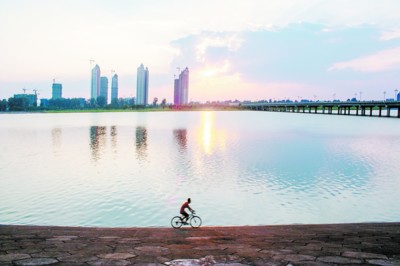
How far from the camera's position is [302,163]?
42.5 meters

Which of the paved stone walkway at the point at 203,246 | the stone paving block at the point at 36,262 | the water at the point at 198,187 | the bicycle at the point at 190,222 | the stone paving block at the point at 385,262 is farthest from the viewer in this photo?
the water at the point at 198,187

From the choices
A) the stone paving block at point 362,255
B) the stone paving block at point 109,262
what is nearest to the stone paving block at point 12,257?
the stone paving block at point 109,262

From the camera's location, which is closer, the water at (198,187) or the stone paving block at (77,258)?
the stone paving block at (77,258)

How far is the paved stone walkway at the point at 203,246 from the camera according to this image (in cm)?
938

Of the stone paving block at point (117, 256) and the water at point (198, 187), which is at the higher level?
the stone paving block at point (117, 256)

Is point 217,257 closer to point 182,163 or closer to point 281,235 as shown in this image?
point 281,235

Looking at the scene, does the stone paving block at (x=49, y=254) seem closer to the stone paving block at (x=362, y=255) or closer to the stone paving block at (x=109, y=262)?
the stone paving block at (x=109, y=262)

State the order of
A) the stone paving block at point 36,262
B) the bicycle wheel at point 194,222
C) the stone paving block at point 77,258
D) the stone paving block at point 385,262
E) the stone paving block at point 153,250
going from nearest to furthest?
1. the stone paving block at point 36,262
2. the stone paving block at point 385,262
3. the stone paving block at point 77,258
4. the stone paving block at point 153,250
5. the bicycle wheel at point 194,222

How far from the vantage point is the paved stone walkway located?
9.38 metres

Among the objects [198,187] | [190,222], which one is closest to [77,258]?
[190,222]

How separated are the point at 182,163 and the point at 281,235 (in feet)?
94.8

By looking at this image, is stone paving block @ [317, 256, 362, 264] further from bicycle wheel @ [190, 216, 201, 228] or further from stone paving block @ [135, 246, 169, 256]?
bicycle wheel @ [190, 216, 201, 228]

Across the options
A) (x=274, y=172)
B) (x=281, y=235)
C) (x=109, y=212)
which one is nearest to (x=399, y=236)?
(x=281, y=235)

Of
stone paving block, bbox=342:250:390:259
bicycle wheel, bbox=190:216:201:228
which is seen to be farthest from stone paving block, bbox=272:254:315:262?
bicycle wheel, bbox=190:216:201:228
